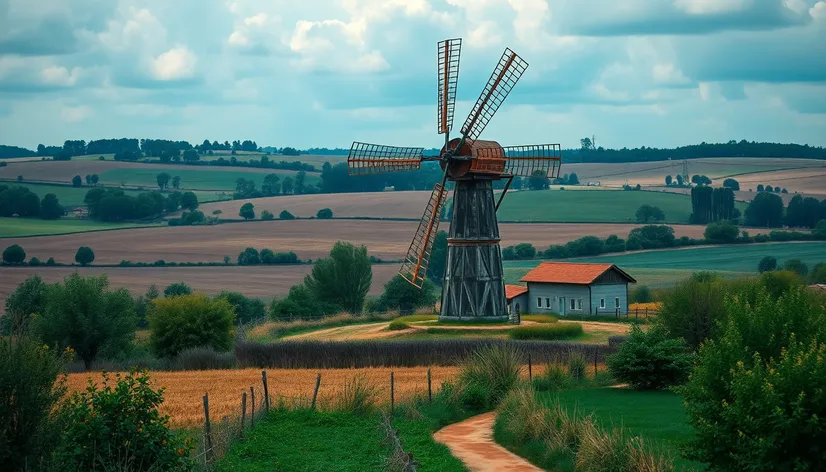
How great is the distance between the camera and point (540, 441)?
23.0 m

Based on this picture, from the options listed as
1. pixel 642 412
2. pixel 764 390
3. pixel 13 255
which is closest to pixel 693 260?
pixel 13 255

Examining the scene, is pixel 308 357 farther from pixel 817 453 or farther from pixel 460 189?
pixel 817 453

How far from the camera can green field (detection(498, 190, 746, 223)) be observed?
395 feet

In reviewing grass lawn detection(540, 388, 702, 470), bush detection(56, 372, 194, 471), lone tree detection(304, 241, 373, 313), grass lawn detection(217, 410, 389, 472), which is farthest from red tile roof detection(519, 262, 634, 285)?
bush detection(56, 372, 194, 471)

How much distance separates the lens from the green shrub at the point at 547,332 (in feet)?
158

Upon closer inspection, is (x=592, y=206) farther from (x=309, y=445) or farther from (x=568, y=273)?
(x=309, y=445)

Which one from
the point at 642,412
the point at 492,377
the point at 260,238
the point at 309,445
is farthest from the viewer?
the point at 260,238

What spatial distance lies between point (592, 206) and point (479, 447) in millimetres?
105630

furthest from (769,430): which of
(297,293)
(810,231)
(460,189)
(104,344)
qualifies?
(810,231)

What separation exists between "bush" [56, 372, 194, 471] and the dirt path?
23.1 feet

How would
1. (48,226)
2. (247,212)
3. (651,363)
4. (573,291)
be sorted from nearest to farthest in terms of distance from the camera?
(651,363)
(573,291)
(48,226)
(247,212)

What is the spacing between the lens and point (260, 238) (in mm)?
106812

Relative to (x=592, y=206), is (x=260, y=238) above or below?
below

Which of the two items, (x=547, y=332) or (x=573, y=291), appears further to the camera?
(x=573, y=291)
